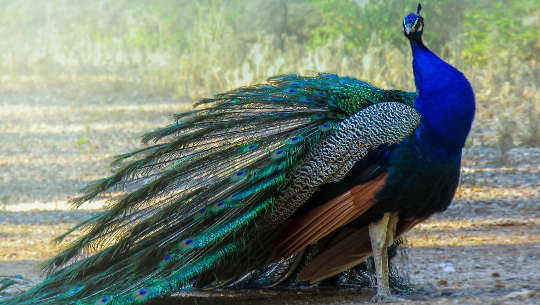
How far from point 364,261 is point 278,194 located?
0.80 metres

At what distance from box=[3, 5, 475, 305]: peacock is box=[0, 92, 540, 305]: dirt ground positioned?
0.32 m

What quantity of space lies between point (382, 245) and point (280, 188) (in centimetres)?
55

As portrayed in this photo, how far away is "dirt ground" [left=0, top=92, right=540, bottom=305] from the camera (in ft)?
12.8

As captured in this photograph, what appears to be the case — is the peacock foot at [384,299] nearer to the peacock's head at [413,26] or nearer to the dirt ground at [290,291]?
the dirt ground at [290,291]

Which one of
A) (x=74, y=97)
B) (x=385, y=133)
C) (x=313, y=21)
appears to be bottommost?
(x=74, y=97)

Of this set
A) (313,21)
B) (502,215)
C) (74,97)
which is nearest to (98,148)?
(74,97)

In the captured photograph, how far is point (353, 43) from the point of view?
457 inches

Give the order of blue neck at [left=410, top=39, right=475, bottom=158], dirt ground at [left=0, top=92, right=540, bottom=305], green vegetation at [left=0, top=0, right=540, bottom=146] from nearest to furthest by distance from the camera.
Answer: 1. blue neck at [left=410, top=39, right=475, bottom=158]
2. dirt ground at [left=0, top=92, right=540, bottom=305]
3. green vegetation at [left=0, top=0, right=540, bottom=146]

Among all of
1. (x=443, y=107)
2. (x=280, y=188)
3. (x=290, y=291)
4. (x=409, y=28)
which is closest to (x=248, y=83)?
(x=290, y=291)

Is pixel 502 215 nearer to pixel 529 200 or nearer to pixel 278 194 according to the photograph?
pixel 529 200

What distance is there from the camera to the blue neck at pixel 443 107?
11.1 feet

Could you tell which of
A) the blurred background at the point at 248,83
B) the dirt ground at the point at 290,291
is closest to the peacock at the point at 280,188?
the dirt ground at the point at 290,291

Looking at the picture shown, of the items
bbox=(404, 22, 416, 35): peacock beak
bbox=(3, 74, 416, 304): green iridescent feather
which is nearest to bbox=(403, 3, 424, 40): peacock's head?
→ bbox=(404, 22, 416, 35): peacock beak

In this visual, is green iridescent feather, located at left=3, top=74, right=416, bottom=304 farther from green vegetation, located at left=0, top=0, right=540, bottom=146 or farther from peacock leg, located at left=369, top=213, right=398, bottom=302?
green vegetation, located at left=0, top=0, right=540, bottom=146
